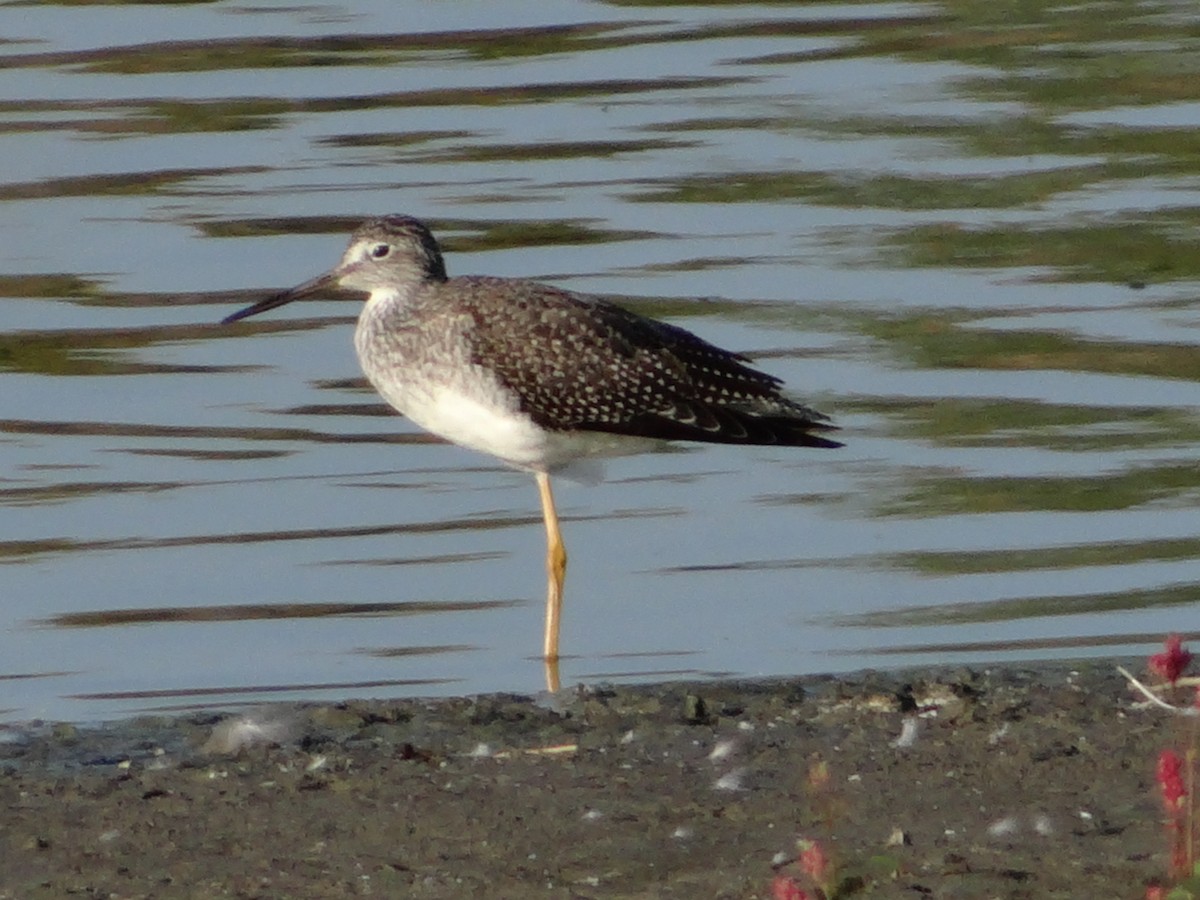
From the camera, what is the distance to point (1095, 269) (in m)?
12.6

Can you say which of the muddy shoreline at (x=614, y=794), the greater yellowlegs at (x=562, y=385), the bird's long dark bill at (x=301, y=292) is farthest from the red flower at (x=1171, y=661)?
the bird's long dark bill at (x=301, y=292)

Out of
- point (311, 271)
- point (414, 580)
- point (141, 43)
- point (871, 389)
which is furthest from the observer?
point (141, 43)

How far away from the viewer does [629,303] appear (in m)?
12.1

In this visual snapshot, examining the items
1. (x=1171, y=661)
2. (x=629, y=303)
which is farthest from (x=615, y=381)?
(x=1171, y=661)

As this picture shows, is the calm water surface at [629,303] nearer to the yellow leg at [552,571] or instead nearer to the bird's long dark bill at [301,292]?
the yellow leg at [552,571]

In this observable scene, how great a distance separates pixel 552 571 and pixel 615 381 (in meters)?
0.73

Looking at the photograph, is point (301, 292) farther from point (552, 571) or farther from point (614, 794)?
point (614, 794)

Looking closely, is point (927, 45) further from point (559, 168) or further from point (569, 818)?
point (569, 818)

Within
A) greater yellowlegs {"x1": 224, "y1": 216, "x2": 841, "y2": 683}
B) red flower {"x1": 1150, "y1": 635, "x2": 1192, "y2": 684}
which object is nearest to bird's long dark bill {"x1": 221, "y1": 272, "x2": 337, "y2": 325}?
greater yellowlegs {"x1": 224, "y1": 216, "x2": 841, "y2": 683}

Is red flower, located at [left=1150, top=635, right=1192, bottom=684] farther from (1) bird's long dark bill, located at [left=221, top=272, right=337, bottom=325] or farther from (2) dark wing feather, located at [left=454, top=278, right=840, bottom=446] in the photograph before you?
(1) bird's long dark bill, located at [left=221, top=272, right=337, bottom=325]

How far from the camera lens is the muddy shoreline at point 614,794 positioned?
5473 millimetres

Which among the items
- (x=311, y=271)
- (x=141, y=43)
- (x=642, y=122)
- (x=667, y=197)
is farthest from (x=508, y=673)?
(x=141, y=43)

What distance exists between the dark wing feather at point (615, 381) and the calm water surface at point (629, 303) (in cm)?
67

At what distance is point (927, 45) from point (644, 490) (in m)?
7.44
